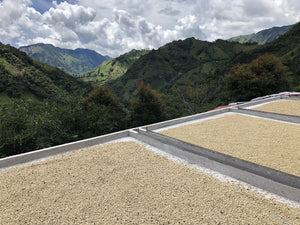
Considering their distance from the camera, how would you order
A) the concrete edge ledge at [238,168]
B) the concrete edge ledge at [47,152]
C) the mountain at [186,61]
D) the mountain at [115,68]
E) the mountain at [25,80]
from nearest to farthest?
the concrete edge ledge at [238,168]
the concrete edge ledge at [47,152]
the mountain at [25,80]
the mountain at [186,61]
the mountain at [115,68]

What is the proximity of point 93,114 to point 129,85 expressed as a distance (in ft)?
218

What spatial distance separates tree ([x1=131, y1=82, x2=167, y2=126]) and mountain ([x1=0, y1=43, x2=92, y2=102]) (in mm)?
14955

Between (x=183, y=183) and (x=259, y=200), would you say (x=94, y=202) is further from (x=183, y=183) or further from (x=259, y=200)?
(x=259, y=200)

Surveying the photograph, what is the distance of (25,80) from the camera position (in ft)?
124

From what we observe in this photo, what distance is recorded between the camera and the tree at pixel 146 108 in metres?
19.3

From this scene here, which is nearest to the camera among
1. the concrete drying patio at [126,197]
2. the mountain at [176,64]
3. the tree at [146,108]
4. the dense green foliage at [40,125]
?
the concrete drying patio at [126,197]

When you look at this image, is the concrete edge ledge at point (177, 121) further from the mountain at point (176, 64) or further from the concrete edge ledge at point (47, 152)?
the mountain at point (176, 64)

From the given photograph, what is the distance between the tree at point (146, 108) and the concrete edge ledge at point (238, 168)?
15575mm

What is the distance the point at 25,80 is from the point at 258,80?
39.0 metres

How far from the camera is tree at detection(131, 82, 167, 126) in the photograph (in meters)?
19.3

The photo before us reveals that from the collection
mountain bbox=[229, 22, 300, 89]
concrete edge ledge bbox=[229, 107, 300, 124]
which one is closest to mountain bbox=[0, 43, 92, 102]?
concrete edge ledge bbox=[229, 107, 300, 124]

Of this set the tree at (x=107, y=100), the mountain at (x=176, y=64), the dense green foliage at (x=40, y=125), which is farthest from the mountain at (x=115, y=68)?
the dense green foliage at (x=40, y=125)

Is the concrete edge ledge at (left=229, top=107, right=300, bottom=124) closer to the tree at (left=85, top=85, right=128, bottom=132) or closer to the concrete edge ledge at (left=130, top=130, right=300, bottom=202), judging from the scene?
the concrete edge ledge at (left=130, top=130, right=300, bottom=202)

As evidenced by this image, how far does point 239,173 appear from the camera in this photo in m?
2.52
